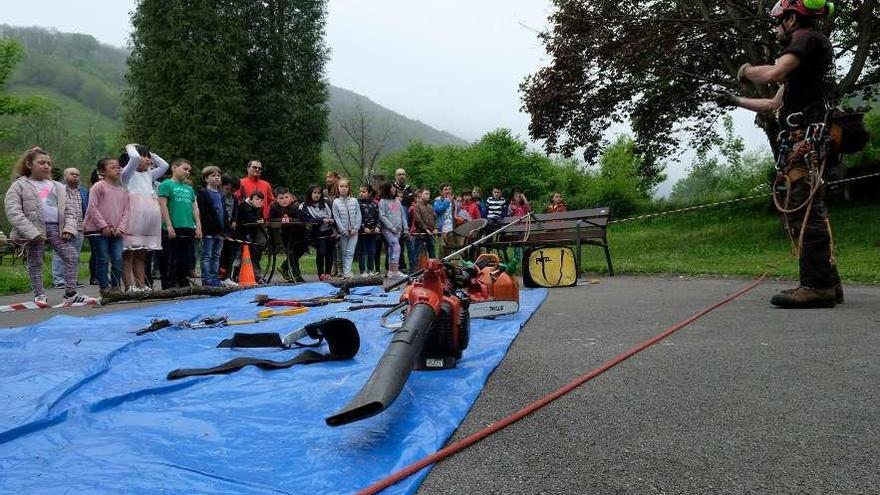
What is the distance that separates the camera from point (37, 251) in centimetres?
721

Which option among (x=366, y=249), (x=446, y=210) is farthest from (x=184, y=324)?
(x=446, y=210)

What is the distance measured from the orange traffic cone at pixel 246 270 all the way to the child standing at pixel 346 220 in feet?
5.48

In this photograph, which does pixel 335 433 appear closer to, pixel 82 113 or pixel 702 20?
pixel 702 20

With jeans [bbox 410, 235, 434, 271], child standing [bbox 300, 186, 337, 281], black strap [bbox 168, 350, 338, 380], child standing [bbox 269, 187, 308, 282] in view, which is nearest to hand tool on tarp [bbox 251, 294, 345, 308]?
black strap [bbox 168, 350, 338, 380]

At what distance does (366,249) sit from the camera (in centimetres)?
1159

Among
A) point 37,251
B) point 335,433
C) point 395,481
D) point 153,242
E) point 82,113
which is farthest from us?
point 82,113

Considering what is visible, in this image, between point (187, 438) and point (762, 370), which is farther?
point (762, 370)

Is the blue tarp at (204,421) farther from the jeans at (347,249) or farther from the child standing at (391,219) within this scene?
the child standing at (391,219)

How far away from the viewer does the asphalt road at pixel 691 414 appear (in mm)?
1860

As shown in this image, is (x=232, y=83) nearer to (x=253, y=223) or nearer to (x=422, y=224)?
(x=422, y=224)

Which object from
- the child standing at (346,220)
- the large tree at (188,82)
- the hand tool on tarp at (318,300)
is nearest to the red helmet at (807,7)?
the hand tool on tarp at (318,300)

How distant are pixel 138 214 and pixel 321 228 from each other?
12.5 feet

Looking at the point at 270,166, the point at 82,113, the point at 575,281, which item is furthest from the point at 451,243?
the point at 82,113

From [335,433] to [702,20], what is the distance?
1368cm
